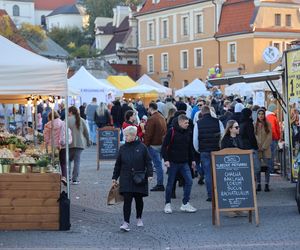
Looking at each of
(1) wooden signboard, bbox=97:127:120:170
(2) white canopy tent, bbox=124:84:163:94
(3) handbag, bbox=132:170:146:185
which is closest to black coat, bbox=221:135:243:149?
(3) handbag, bbox=132:170:146:185

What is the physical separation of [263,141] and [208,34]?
51.5 m

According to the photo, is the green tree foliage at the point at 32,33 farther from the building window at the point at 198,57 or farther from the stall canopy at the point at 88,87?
the stall canopy at the point at 88,87

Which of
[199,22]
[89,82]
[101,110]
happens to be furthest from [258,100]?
[199,22]

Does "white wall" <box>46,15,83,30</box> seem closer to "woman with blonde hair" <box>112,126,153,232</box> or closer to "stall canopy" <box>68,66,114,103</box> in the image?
"stall canopy" <box>68,66,114,103</box>

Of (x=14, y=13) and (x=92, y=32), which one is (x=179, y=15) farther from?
(x=14, y=13)

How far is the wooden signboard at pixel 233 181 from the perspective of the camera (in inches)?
434

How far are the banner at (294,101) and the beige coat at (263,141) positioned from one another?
72 cm

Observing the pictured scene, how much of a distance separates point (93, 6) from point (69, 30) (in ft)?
25.7

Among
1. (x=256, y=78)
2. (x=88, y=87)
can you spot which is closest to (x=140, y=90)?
(x=88, y=87)

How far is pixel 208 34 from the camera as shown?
2569 inches

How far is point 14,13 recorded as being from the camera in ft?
421

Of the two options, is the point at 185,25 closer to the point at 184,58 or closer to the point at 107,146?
the point at 184,58

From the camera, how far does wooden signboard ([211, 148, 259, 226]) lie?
434 inches

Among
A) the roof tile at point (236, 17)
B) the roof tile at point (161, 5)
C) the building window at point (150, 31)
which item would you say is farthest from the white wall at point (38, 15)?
the roof tile at point (236, 17)
